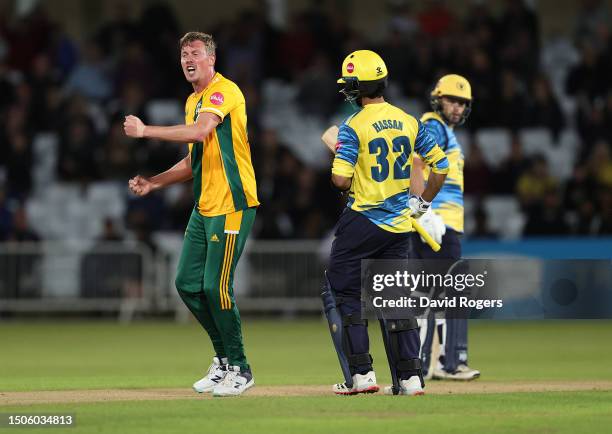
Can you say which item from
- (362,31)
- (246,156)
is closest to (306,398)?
(246,156)

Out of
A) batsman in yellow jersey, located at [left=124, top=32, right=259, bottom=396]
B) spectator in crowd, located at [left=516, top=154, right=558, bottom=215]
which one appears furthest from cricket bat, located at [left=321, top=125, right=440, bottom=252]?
spectator in crowd, located at [left=516, top=154, right=558, bottom=215]

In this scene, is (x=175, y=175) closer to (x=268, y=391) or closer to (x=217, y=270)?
(x=217, y=270)

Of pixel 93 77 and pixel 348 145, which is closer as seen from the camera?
pixel 348 145

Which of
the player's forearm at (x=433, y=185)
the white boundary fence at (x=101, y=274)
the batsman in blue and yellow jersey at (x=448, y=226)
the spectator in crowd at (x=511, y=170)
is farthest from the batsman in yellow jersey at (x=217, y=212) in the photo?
the spectator in crowd at (x=511, y=170)

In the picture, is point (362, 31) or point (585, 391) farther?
point (362, 31)

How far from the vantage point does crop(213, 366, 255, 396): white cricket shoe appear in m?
11.3

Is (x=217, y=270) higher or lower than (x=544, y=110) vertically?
lower

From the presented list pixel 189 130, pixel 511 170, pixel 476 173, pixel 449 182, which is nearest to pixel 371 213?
pixel 189 130

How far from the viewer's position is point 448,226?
13.4 m

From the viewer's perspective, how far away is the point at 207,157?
37.9ft

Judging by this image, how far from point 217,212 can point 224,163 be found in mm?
394

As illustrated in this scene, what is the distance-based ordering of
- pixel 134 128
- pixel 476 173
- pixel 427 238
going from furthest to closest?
pixel 476 173 → pixel 427 238 → pixel 134 128

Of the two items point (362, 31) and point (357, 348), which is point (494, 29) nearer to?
point (362, 31)

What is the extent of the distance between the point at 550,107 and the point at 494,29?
6.70 ft
